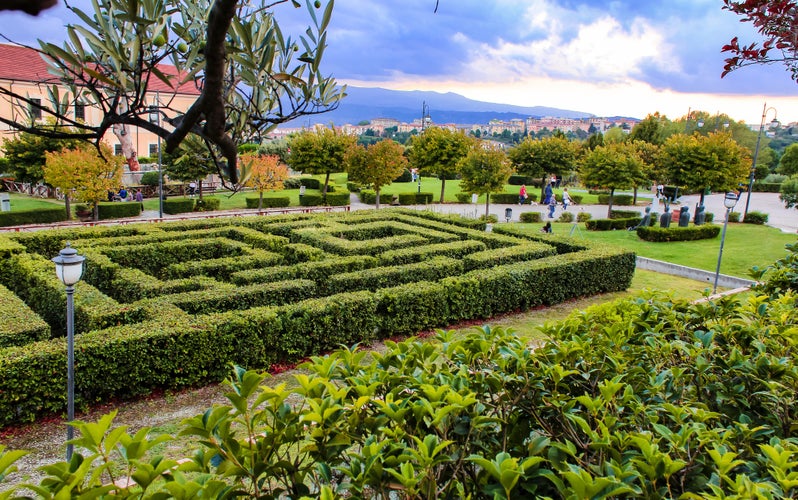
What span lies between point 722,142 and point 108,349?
27.8 metres

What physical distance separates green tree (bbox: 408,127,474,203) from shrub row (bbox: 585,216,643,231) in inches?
467

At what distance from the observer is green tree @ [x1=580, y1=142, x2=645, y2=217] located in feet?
95.1

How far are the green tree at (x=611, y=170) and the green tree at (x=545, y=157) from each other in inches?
242

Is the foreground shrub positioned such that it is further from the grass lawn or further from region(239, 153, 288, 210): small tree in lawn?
region(239, 153, 288, 210): small tree in lawn

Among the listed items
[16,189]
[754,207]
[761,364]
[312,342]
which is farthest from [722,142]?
[16,189]

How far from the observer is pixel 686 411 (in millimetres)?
3232

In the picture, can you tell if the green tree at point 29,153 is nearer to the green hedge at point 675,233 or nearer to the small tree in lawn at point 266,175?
the small tree in lawn at point 266,175

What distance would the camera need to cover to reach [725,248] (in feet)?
64.5

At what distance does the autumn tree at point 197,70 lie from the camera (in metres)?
1.75

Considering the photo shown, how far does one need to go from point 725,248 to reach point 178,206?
986 inches

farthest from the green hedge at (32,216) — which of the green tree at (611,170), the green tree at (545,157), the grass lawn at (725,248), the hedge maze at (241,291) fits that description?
the green tree at (545,157)

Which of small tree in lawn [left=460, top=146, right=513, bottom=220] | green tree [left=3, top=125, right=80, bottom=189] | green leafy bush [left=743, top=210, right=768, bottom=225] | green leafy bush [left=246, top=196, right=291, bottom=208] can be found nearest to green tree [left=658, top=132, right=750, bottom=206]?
green leafy bush [left=743, top=210, right=768, bottom=225]

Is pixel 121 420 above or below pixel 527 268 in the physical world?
below

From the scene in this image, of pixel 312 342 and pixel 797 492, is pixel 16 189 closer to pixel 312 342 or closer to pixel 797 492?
pixel 312 342
